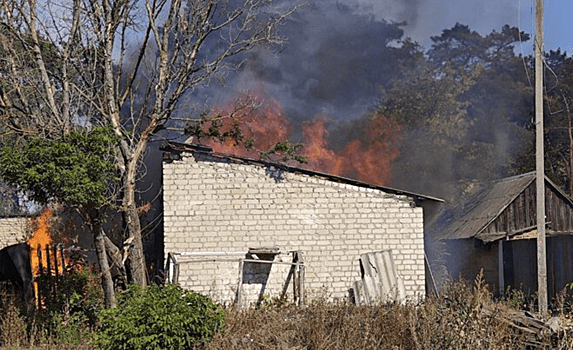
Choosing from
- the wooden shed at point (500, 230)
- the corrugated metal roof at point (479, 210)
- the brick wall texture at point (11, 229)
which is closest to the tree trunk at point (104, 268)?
the wooden shed at point (500, 230)

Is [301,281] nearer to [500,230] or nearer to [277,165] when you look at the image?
[277,165]

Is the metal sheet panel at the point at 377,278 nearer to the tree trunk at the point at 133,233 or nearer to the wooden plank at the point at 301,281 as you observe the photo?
the wooden plank at the point at 301,281

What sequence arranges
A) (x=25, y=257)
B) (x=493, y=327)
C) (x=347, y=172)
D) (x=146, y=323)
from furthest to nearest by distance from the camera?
(x=347, y=172) < (x=25, y=257) < (x=146, y=323) < (x=493, y=327)

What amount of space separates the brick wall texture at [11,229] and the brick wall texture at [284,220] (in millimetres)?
11413

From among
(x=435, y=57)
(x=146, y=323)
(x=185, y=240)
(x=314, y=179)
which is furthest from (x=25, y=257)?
(x=435, y=57)

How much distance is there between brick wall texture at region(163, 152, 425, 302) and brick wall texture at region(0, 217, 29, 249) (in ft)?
37.4

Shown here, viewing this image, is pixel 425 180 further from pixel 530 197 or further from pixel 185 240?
pixel 185 240

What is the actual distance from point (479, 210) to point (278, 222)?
9.90 meters

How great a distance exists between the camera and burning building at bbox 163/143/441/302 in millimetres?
18297

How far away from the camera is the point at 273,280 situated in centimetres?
1830

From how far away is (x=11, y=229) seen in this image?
2847 cm

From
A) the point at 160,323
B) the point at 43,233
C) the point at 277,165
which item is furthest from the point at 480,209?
the point at 160,323

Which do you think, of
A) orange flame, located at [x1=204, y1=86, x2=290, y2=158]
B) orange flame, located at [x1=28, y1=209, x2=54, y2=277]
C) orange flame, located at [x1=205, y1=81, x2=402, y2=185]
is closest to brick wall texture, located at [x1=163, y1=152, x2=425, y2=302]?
orange flame, located at [x1=204, y1=86, x2=290, y2=158]

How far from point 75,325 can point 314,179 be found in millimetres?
6495
